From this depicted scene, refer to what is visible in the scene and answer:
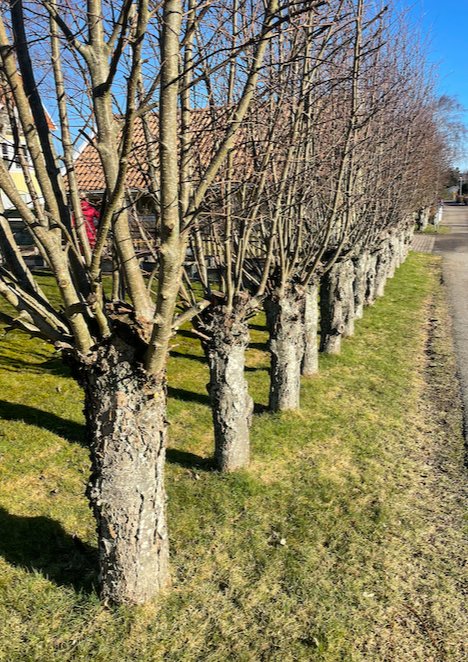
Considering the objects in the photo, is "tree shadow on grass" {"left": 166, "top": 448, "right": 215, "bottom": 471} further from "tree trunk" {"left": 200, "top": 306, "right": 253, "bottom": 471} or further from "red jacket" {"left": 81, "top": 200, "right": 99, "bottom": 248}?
"red jacket" {"left": 81, "top": 200, "right": 99, "bottom": 248}

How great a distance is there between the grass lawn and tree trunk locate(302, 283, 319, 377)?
1.62ft

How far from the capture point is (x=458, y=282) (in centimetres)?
1956

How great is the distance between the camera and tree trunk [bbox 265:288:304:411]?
270 inches

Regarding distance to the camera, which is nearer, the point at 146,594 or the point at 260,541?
the point at 146,594

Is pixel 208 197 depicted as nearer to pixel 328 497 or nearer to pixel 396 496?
pixel 328 497

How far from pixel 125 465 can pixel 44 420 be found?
11.8 feet

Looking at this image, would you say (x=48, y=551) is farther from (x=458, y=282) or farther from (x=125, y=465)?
(x=458, y=282)

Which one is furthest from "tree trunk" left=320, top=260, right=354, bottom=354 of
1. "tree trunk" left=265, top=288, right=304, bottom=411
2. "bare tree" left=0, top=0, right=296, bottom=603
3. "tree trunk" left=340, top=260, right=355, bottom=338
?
"bare tree" left=0, top=0, right=296, bottom=603

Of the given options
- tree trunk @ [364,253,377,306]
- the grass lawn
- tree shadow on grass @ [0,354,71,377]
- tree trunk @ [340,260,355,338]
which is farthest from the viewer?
tree trunk @ [364,253,377,306]

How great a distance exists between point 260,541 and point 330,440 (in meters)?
2.32

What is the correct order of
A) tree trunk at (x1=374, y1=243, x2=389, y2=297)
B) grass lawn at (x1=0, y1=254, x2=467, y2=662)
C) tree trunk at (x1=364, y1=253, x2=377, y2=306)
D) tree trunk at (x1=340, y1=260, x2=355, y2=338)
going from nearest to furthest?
grass lawn at (x1=0, y1=254, x2=467, y2=662) → tree trunk at (x1=340, y1=260, x2=355, y2=338) → tree trunk at (x1=364, y1=253, x2=377, y2=306) → tree trunk at (x1=374, y1=243, x2=389, y2=297)

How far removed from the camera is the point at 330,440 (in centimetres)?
658

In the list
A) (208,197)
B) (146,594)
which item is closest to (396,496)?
(146,594)

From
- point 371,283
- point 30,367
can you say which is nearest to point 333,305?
point 371,283
